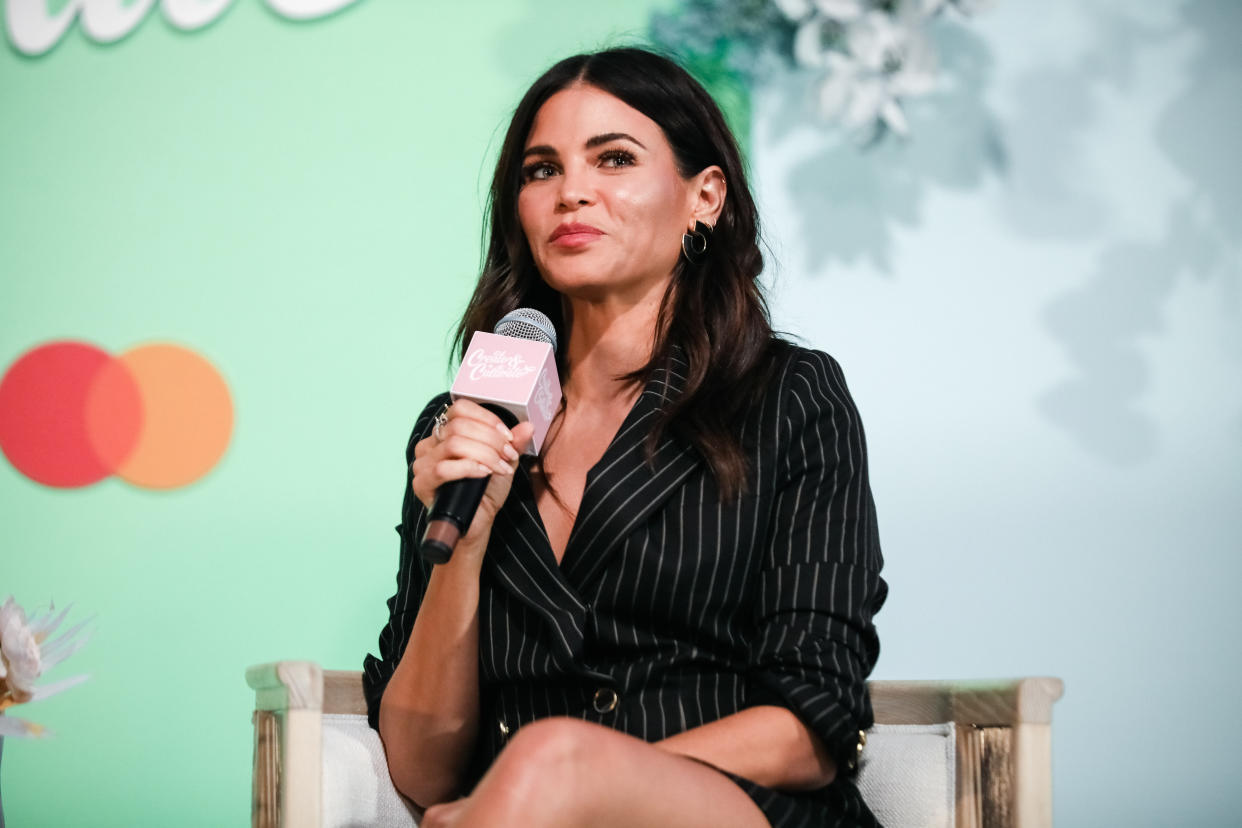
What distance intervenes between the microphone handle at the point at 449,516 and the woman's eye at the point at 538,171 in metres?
0.59

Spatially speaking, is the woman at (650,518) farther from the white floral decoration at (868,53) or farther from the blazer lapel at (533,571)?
the white floral decoration at (868,53)

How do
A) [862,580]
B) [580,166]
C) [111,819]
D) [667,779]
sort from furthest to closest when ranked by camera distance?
[111,819], [580,166], [862,580], [667,779]

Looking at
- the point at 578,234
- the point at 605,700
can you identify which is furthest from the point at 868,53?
the point at 605,700

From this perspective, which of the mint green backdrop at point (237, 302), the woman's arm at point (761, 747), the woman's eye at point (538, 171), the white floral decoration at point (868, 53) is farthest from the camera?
the white floral decoration at point (868, 53)

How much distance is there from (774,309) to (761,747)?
1232 mm

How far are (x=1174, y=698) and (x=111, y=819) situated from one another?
1.97m

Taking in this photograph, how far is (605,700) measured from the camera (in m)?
1.39

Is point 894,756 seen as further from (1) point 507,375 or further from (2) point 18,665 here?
(2) point 18,665

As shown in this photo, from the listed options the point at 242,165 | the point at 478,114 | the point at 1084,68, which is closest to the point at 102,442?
the point at 242,165

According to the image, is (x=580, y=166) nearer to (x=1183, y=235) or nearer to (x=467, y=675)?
(x=467, y=675)

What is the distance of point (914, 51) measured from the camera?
2502 mm

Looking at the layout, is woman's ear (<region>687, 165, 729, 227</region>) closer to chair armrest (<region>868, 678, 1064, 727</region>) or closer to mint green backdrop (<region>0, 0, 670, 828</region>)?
chair armrest (<region>868, 678, 1064, 727</region>)

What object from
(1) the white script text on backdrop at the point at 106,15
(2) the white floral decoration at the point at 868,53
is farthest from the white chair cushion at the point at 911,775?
(1) the white script text on backdrop at the point at 106,15

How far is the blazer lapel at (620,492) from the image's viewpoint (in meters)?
1.42
